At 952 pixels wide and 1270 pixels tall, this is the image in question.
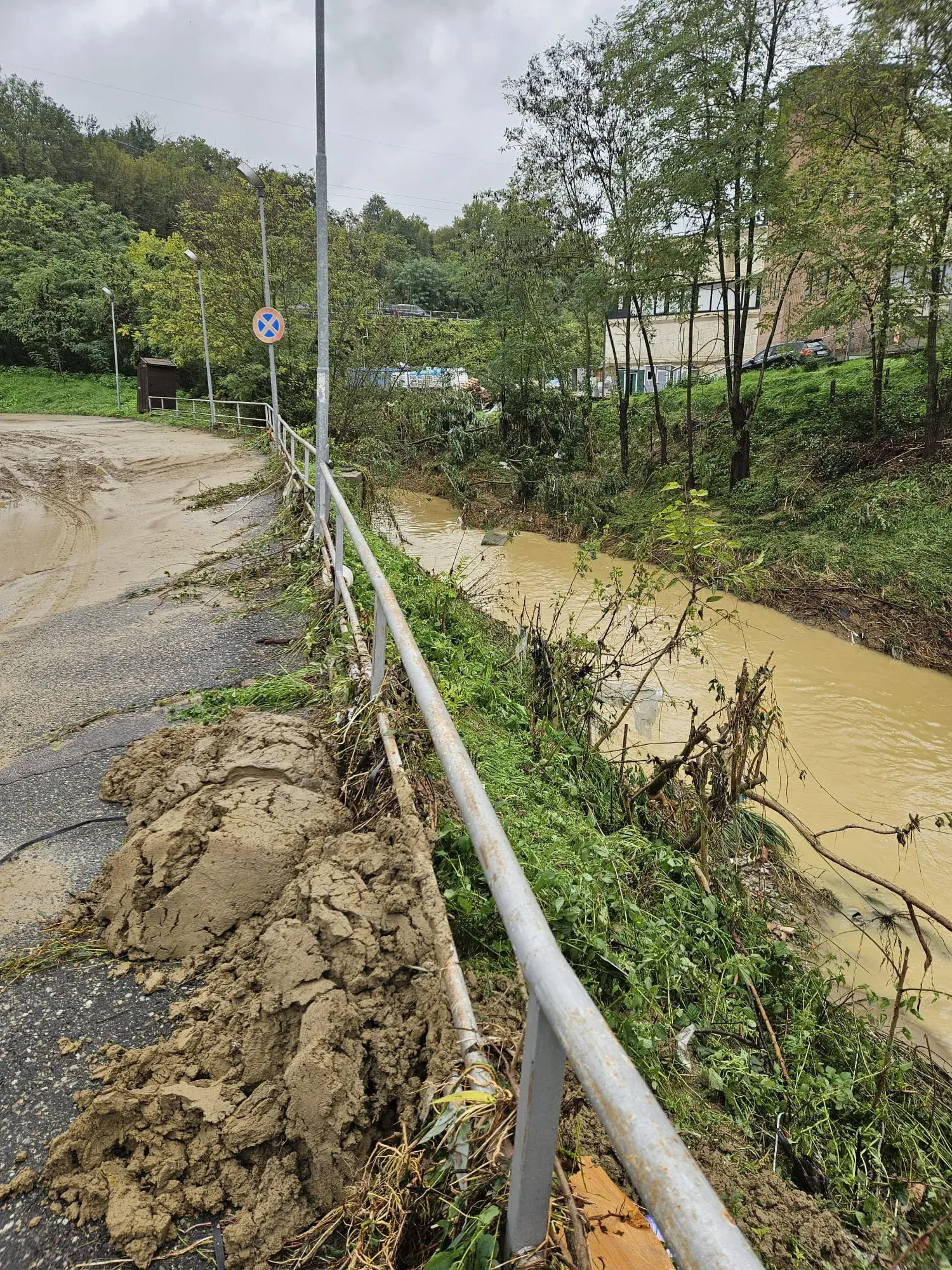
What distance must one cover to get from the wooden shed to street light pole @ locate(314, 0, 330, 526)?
2846cm

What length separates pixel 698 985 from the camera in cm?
358

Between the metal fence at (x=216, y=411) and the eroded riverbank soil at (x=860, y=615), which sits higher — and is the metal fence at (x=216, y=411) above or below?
above

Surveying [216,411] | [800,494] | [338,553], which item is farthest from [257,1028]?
[216,411]

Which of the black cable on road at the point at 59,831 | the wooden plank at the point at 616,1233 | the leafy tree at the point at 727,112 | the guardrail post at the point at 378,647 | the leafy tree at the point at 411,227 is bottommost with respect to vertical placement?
the black cable on road at the point at 59,831

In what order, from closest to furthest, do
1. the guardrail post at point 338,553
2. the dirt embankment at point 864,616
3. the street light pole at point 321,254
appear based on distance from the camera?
the guardrail post at point 338,553 → the street light pole at point 321,254 → the dirt embankment at point 864,616

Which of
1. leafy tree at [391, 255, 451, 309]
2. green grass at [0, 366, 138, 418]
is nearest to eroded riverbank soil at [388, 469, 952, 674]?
green grass at [0, 366, 138, 418]

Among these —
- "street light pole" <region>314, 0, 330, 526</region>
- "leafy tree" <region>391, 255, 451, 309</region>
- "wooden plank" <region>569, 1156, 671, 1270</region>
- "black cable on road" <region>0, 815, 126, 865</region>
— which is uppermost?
"leafy tree" <region>391, 255, 451, 309</region>

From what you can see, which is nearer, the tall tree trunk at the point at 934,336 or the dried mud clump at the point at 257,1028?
the dried mud clump at the point at 257,1028

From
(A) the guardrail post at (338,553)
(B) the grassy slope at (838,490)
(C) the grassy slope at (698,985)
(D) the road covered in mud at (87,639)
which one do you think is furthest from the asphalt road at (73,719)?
(B) the grassy slope at (838,490)

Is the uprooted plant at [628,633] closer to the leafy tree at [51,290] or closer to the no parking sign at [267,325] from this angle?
the no parking sign at [267,325]

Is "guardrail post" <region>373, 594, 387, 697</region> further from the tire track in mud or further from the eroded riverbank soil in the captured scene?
the eroded riverbank soil

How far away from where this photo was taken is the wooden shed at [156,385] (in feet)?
105

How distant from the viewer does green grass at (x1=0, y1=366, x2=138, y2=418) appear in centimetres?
3641

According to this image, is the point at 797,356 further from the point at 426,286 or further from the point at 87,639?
the point at 426,286
